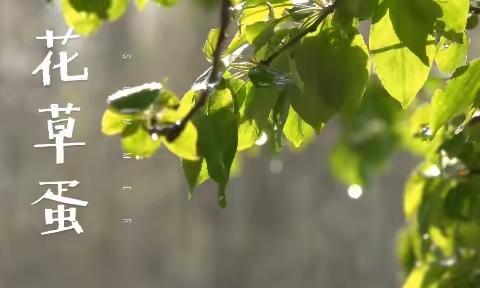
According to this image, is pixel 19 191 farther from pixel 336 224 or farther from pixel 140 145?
pixel 140 145

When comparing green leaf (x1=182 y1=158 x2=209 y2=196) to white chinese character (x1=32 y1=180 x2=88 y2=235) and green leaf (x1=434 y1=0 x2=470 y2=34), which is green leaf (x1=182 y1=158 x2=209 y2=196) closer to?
green leaf (x1=434 y1=0 x2=470 y2=34)

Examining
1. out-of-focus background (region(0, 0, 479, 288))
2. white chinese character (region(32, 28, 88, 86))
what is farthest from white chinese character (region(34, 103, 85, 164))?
out-of-focus background (region(0, 0, 479, 288))

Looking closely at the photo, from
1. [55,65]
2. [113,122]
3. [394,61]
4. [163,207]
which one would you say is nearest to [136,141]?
[113,122]

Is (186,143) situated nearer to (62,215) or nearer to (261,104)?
(261,104)

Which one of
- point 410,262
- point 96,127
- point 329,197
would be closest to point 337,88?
point 410,262

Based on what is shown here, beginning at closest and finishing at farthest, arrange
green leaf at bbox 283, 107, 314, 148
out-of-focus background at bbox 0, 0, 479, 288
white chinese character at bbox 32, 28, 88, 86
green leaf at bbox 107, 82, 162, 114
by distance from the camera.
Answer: green leaf at bbox 107, 82, 162, 114
green leaf at bbox 283, 107, 314, 148
white chinese character at bbox 32, 28, 88, 86
out-of-focus background at bbox 0, 0, 479, 288

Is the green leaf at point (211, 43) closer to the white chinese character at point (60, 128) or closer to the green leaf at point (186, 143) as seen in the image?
the green leaf at point (186, 143)
